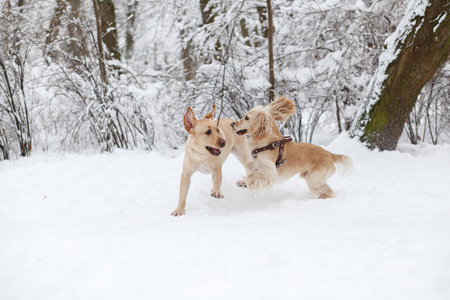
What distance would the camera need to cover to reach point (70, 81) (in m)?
6.85

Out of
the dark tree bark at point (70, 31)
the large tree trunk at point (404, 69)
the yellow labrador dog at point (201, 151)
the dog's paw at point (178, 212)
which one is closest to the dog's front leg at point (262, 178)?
the yellow labrador dog at point (201, 151)

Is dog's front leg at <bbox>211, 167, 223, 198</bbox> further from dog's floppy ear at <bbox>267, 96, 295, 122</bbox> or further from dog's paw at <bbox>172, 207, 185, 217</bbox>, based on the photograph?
dog's floppy ear at <bbox>267, 96, 295, 122</bbox>

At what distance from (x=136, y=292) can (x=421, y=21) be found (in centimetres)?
529

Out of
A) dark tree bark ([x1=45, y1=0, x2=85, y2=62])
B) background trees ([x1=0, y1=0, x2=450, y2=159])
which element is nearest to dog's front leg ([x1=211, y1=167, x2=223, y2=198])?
background trees ([x1=0, y1=0, x2=450, y2=159])

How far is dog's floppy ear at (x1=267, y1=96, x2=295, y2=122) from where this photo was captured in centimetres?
430

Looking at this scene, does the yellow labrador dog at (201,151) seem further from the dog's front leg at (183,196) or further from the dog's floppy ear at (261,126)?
the dog's floppy ear at (261,126)

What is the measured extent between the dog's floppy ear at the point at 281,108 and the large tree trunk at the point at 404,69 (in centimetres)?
193

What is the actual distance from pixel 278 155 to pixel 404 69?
260 cm

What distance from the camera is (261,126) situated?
414 centimetres

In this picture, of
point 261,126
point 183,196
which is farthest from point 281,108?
point 183,196

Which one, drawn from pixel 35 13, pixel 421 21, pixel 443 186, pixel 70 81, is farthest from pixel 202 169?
pixel 35 13

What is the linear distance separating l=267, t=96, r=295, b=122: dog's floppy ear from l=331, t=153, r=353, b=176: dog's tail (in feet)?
2.97

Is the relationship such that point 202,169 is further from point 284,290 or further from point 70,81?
point 70,81

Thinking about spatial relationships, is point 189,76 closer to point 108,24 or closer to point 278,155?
point 108,24
